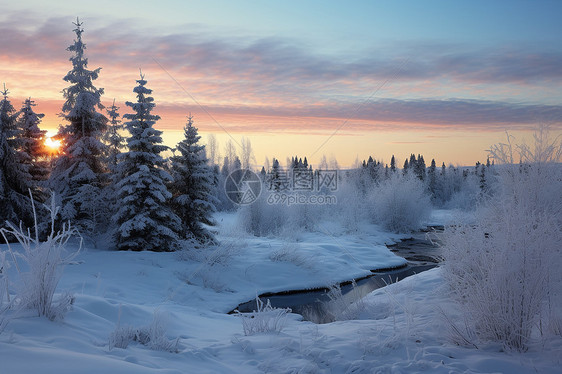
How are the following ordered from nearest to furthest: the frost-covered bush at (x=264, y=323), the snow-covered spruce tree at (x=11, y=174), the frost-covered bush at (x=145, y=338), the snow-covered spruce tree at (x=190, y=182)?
the frost-covered bush at (x=145, y=338), the frost-covered bush at (x=264, y=323), the snow-covered spruce tree at (x=11, y=174), the snow-covered spruce tree at (x=190, y=182)

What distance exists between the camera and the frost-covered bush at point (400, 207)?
113 feet

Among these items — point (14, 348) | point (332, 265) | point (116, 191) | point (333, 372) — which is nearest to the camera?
point (14, 348)

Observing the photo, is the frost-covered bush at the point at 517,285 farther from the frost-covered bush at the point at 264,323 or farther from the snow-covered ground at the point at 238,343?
the frost-covered bush at the point at 264,323

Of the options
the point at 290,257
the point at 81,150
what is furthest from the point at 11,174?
the point at 290,257

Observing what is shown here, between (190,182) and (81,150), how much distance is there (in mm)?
4718

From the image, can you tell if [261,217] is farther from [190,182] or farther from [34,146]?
[34,146]

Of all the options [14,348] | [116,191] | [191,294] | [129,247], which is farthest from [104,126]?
[14,348]

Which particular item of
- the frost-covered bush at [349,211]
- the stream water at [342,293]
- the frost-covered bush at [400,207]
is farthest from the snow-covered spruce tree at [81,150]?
the frost-covered bush at [400,207]

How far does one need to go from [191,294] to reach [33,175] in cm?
1085

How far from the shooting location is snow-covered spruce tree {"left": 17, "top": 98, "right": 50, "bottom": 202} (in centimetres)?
1711

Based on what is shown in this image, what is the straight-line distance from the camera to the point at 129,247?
50.5 ft

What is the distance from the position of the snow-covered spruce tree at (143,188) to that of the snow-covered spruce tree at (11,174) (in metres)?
4.43

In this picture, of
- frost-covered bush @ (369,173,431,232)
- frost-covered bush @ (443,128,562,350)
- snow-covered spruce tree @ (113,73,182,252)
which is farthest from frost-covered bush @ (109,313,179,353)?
frost-covered bush @ (369,173,431,232)

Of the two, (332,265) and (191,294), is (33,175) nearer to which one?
(191,294)
